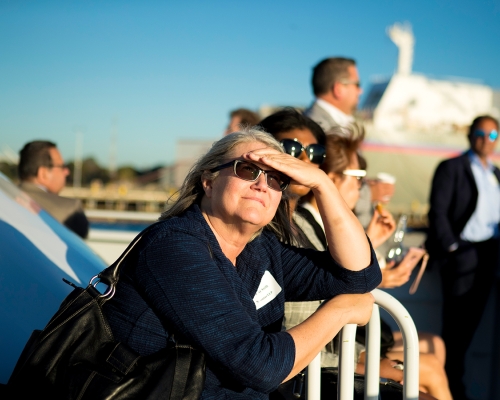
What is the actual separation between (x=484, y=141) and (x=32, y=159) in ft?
10.5

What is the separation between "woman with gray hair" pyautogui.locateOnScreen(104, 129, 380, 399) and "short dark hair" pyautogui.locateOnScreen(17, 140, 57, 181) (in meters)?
2.65

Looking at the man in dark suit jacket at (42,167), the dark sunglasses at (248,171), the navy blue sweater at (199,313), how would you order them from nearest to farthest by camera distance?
the navy blue sweater at (199,313), the dark sunglasses at (248,171), the man in dark suit jacket at (42,167)

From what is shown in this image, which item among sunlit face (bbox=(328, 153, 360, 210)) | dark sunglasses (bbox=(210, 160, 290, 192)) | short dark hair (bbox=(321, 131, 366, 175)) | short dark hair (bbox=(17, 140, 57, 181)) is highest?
dark sunglasses (bbox=(210, 160, 290, 192))

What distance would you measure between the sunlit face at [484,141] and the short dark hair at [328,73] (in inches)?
42.9

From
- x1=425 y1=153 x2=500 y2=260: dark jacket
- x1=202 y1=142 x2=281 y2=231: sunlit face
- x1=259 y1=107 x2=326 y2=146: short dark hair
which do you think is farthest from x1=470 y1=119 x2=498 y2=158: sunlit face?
x1=202 y1=142 x2=281 y2=231: sunlit face

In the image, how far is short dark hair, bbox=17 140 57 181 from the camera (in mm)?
4133

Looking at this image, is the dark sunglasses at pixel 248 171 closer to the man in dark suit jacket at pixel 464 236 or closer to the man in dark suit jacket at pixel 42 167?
the man in dark suit jacket at pixel 42 167

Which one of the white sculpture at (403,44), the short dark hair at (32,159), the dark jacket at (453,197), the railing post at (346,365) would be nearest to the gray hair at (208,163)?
the railing post at (346,365)

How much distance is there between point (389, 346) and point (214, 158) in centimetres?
142

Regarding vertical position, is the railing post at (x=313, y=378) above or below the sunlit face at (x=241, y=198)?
below

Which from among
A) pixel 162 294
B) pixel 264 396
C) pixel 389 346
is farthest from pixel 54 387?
pixel 389 346

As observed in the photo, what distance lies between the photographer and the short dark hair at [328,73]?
429cm

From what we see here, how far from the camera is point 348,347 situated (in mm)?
1704

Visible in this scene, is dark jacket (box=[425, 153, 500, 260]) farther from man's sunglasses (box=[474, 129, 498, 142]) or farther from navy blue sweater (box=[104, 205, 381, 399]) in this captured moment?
navy blue sweater (box=[104, 205, 381, 399])
